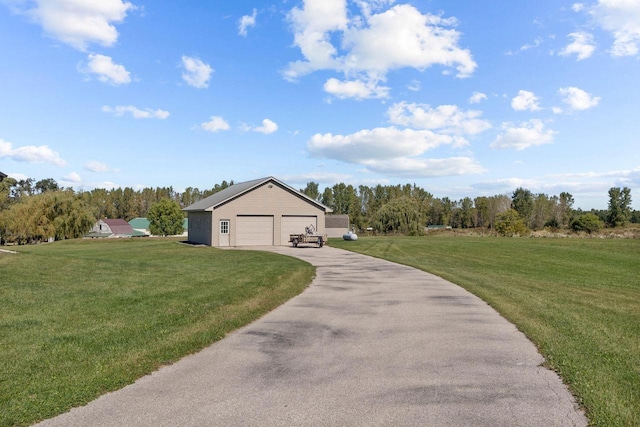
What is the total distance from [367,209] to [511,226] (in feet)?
169

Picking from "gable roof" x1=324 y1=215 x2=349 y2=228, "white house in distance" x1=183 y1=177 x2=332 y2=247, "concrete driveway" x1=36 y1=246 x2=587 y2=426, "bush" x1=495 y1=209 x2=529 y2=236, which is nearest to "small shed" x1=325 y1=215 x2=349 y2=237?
"gable roof" x1=324 y1=215 x2=349 y2=228

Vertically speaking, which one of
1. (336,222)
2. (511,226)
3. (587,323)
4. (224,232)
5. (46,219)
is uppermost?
(46,219)

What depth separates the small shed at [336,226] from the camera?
6594cm

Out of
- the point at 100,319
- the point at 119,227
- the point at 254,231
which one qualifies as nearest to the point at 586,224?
the point at 254,231

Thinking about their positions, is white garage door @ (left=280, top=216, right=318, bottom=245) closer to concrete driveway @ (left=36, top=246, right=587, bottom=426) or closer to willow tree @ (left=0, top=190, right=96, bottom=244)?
concrete driveway @ (left=36, top=246, right=587, bottom=426)

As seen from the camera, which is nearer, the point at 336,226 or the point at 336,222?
the point at 336,226

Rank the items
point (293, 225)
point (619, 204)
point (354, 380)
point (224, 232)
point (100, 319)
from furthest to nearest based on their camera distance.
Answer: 1. point (619, 204)
2. point (293, 225)
3. point (224, 232)
4. point (100, 319)
5. point (354, 380)

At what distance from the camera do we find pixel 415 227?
6694 centimetres

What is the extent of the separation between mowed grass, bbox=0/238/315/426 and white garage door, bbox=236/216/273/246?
16969mm

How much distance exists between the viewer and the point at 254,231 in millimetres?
32875

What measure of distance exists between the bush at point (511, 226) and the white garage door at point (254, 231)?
3828 centimetres

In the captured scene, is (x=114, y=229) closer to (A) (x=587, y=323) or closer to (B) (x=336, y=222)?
(B) (x=336, y=222)

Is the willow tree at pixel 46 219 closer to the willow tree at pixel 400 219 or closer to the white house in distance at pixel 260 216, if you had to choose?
the white house in distance at pixel 260 216

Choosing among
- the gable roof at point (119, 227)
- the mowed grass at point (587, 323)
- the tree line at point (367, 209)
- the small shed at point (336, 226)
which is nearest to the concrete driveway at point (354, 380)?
the mowed grass at point (587, 323)
